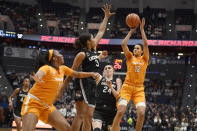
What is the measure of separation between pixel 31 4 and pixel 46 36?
5607 millimetres

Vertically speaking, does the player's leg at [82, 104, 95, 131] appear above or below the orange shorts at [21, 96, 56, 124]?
below

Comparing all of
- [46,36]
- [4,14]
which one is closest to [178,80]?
[46,36]

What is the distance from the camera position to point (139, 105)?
20.8 ft

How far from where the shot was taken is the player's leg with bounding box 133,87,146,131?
6.27 m

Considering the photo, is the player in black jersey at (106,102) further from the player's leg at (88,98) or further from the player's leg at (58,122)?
the player's leg at (58,122)

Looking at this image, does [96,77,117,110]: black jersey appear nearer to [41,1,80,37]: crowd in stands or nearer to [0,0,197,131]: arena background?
[0,0,197,131]: arena background

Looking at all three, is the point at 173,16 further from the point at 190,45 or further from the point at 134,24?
the point at 134,24

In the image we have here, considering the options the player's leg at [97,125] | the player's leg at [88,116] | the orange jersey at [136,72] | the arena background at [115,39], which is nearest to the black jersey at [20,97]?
the player's leg at [97,125]

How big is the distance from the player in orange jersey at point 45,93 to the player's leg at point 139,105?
198 centimetres

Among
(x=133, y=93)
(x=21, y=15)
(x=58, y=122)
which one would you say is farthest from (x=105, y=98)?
(x=21, y=15)

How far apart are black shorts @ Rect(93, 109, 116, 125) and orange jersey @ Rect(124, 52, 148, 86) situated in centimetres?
77

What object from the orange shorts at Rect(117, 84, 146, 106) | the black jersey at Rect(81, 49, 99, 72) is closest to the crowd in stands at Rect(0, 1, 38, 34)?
the orange shorts at Rect(117, 84, 146, 106)

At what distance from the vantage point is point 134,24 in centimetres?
690

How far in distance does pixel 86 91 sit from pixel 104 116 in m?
1.40
